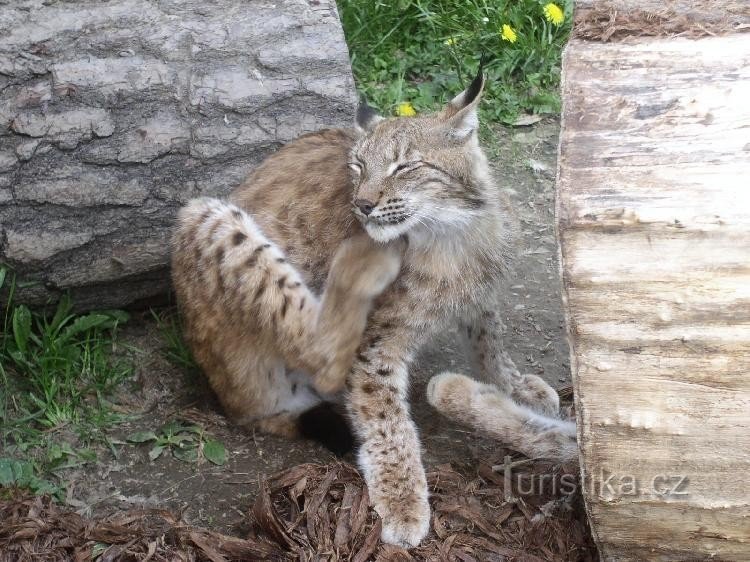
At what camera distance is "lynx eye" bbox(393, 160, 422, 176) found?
147 inches

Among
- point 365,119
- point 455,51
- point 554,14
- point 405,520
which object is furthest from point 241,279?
point 554,14

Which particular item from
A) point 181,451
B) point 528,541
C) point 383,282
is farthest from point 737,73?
point 181,451

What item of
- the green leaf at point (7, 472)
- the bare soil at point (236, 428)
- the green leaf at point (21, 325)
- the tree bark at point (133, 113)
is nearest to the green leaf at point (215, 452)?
the bare soil at point (236, 428)

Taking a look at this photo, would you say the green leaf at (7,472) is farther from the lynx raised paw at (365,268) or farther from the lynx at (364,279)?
the lynx raised paw at (365,268)

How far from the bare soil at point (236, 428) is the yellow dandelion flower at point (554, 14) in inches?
49.0

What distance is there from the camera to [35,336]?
176 inches

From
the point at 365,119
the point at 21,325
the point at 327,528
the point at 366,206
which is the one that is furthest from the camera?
the point at 21,325

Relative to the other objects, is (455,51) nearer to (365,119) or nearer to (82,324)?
(365,119)

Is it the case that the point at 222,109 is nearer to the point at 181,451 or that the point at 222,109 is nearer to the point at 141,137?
the point at 141,137

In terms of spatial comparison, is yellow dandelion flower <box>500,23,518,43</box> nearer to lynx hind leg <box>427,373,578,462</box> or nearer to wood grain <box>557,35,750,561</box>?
lynx hind leg <box>427,373,578,462</box>

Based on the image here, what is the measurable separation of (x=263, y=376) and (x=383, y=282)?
2.45ft

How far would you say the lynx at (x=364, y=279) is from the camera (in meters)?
3.73

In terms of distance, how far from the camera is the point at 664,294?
2607mm

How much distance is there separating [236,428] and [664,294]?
2212 millimetres
